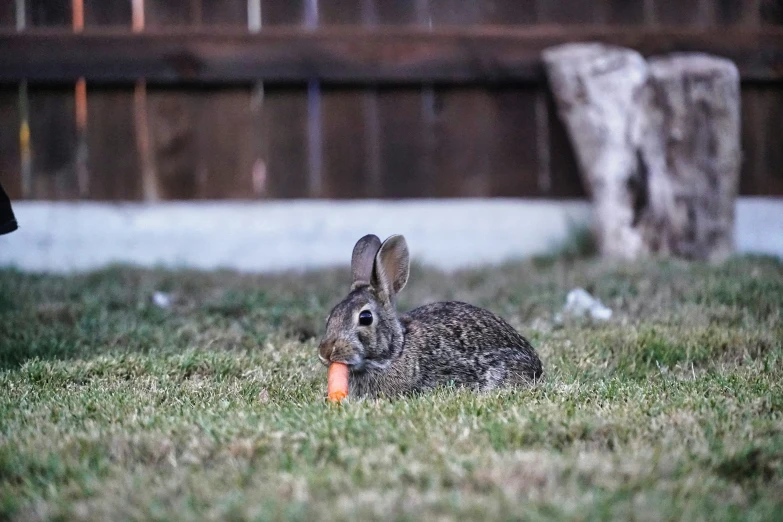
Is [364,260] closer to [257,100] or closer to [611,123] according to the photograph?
[611,123]

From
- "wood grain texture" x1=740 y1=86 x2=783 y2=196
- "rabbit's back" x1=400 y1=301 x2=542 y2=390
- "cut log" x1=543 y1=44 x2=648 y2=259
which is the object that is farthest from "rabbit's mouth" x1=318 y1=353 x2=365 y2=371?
"wood grain texture" x1=740 y1=86 x2=783 y2=196

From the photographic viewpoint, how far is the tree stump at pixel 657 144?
7.43m

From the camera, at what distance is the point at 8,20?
770 centimetres

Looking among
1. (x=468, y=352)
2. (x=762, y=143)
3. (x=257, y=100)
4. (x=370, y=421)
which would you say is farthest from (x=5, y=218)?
(x=762, y=143)

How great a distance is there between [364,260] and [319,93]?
158 inches

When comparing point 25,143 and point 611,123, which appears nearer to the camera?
point 611,123

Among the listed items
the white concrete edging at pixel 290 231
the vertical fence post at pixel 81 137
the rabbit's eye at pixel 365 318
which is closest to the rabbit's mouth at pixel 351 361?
the rabbit's eye at pixel 365 318

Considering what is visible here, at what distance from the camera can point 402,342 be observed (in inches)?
163

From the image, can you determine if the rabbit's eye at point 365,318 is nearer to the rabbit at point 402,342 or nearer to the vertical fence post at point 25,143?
the rabbit at point 402,342

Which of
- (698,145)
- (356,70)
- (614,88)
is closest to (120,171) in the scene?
(356,70)

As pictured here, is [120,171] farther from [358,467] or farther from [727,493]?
[727,493]

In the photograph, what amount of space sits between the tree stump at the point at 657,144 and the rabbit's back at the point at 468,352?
3494 mm

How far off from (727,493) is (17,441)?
2.11 m

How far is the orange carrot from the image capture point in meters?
3.75
